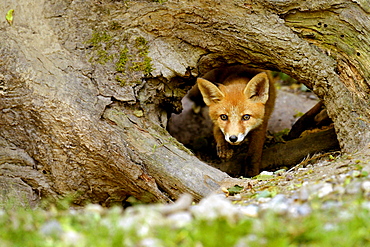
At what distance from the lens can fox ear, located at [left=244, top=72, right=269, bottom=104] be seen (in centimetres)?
439

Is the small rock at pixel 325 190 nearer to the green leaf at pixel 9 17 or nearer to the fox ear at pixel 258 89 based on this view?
the fox ear at pixel 258 89

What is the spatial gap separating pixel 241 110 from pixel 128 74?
1.43 meters

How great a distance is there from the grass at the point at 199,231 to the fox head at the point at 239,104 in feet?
8.77

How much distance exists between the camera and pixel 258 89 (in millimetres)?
4551

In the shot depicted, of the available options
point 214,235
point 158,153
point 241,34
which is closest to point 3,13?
point 158,153

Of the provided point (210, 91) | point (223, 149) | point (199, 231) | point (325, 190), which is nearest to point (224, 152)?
point (223, 149)

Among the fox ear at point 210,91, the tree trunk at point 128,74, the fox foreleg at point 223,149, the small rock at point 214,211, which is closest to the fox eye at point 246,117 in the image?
the fox ear at point 210,91

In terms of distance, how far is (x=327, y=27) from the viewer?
11.2 ft

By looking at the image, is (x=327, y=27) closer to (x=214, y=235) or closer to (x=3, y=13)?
(x=214, y=235)

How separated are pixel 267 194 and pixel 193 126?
148 inches

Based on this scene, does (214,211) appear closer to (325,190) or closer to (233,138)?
(325,190)

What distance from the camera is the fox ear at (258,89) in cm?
439

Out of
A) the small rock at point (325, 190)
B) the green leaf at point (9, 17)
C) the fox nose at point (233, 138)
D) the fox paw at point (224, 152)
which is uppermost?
the green leaf at point (9, 17)

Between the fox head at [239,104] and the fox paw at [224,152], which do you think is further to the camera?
the fox paw at [224,152]
